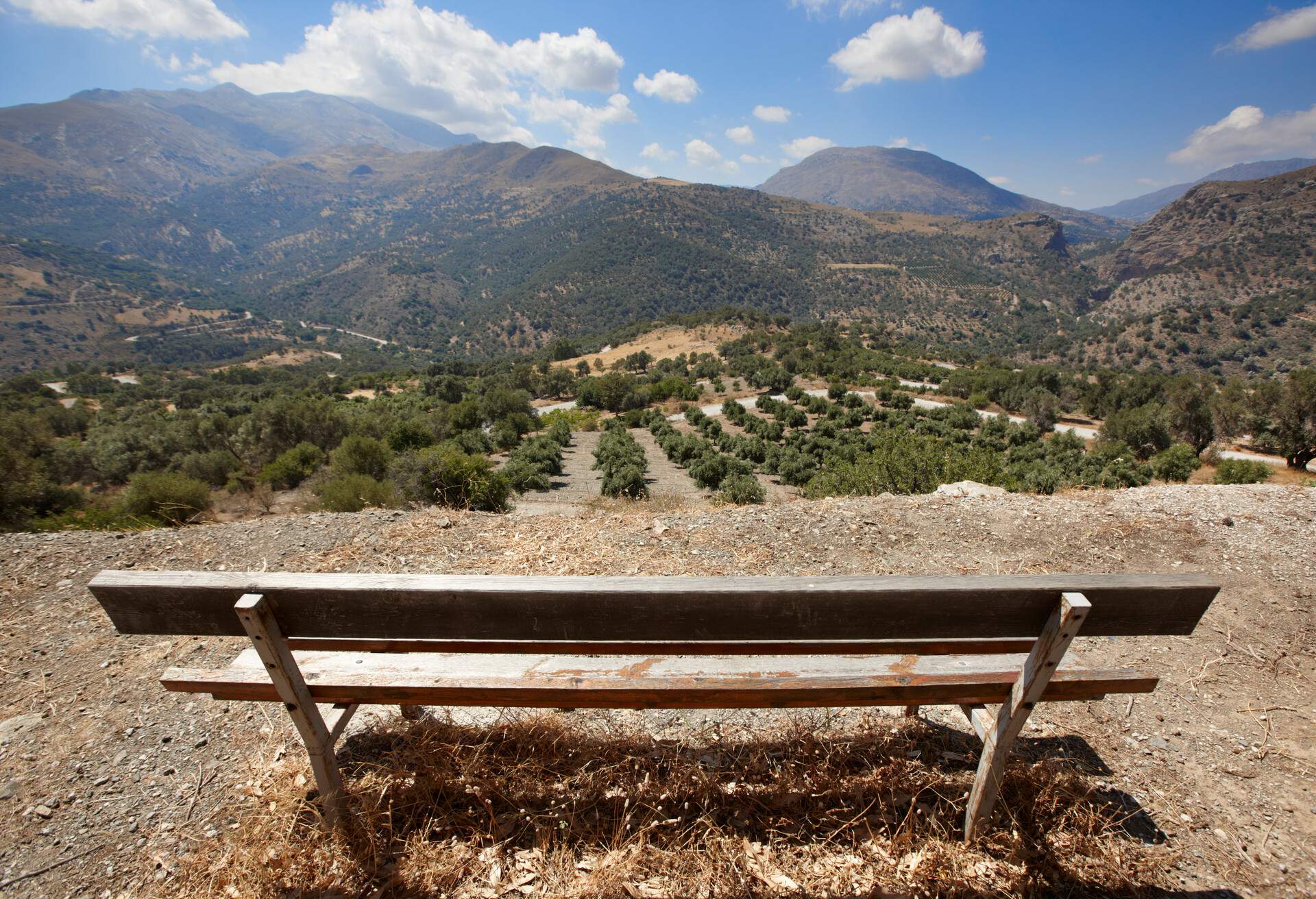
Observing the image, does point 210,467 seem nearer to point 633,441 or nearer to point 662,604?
point 633,441

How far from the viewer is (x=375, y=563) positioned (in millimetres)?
5168

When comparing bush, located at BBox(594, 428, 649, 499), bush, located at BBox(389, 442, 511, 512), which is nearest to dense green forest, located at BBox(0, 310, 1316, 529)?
bush, located at BBox(389, 442, 511, 512)

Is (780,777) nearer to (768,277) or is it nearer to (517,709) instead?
(517,709)

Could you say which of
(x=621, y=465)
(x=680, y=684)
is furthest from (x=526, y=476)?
(x=680, y=684)

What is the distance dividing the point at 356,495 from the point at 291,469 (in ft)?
40.7

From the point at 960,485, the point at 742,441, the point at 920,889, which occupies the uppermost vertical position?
the point at 920,889

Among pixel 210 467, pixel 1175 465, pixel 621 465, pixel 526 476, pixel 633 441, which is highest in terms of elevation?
pixel 210 467

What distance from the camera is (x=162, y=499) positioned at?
35.7 feet

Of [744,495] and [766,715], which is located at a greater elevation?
[766,715]

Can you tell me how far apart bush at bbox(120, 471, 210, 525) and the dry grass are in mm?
11256

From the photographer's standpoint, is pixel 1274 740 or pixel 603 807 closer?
pixel 603 807

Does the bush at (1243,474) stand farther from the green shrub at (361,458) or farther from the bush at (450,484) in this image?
the green shrub at (361,458)

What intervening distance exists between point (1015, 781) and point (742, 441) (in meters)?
26.8

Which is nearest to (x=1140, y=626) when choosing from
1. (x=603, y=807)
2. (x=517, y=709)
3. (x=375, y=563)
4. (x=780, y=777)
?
(x=780, y=777)
